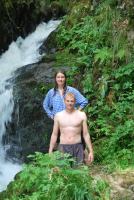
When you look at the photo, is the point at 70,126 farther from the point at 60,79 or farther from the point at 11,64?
the point at 11,64

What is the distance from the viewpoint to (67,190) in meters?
5.45

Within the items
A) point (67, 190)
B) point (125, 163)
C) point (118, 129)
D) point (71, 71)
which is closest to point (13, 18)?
point (71, 71)

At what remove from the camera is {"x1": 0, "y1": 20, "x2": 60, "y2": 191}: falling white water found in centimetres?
1121

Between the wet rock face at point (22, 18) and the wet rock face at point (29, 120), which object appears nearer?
the wet rock face at point (29, 120)

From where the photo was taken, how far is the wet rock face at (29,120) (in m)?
11.0

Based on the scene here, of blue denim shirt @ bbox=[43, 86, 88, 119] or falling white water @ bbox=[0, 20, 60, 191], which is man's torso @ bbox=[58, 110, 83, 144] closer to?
blue denim shirt @ bbox=[43, 86, 88, 119]

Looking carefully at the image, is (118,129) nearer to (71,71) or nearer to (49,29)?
(71,71)

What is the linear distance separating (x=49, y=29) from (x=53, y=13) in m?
1.19

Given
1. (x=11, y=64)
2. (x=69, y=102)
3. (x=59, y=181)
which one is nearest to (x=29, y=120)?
(x=11, y=64)

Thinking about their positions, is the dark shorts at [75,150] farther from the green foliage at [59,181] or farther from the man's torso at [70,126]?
the green foliage at [59,181]

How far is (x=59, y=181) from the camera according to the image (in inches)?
214

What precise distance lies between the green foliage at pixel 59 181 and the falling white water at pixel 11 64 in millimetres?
4908

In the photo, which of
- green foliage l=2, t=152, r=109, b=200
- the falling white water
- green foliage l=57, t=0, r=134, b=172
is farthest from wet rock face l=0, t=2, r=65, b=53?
green foliage l=2, t=152, r=109, b=200

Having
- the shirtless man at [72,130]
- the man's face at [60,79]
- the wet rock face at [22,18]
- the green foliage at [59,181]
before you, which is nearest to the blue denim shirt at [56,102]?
the man's face at [60,79]
